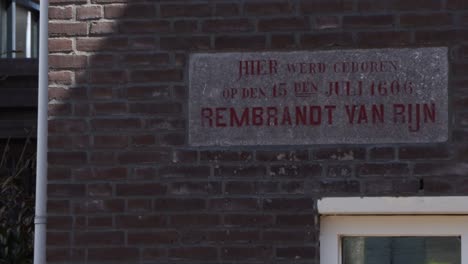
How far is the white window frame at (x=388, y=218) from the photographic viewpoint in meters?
4.93

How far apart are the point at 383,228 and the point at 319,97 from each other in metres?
0.74

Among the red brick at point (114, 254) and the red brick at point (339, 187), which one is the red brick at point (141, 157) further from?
the red brick at point (339, 187)

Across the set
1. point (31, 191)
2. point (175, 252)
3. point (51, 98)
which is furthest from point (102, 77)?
point (31, 191)

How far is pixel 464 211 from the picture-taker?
491cm

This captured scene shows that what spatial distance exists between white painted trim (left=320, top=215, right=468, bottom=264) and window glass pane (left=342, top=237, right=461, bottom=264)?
4cm

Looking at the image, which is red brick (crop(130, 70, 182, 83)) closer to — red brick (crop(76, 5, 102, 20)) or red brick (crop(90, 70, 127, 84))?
red brick (crop(90, 70, 127, 84))

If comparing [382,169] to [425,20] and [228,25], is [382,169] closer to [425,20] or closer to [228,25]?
[425,20]

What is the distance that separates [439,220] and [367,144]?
53 cm

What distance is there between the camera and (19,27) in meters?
13.1

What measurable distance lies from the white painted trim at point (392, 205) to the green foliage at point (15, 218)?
364 centimetres

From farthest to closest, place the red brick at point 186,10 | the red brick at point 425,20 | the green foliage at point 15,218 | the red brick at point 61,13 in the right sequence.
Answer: the green foliage at point 15,218 < the red brick at point 61,13 < the red brick at point 186,10 < the red brick at point 425,20

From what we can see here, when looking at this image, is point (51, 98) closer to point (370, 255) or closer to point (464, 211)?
point (370, 255)

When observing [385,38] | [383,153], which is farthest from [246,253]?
[385,38]

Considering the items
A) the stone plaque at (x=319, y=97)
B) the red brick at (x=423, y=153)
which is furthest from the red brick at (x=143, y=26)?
the red brick at (x=423, y=153)
